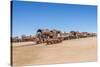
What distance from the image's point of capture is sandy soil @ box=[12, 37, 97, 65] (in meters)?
2.29

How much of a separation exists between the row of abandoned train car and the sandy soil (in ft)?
0.16

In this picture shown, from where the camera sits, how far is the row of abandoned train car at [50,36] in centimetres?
230

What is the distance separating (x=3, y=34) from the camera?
224 cm

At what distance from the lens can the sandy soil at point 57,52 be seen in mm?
2293

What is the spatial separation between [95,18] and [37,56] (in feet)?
3.00

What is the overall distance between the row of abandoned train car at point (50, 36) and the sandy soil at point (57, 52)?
0.16 feet

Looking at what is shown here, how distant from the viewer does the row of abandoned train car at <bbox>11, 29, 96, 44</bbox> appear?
2303mm

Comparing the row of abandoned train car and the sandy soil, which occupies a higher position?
the row of abandoned train car

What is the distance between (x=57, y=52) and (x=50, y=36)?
8.6 inches

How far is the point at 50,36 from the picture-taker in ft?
7.90

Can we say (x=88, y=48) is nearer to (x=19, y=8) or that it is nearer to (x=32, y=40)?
(x=32, y=40)

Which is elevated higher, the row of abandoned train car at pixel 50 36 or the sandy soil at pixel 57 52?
the row of abandoned train car at pixel 50 36

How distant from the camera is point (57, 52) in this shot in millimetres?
2426

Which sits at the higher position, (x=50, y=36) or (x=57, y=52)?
(x=50, y=36)
